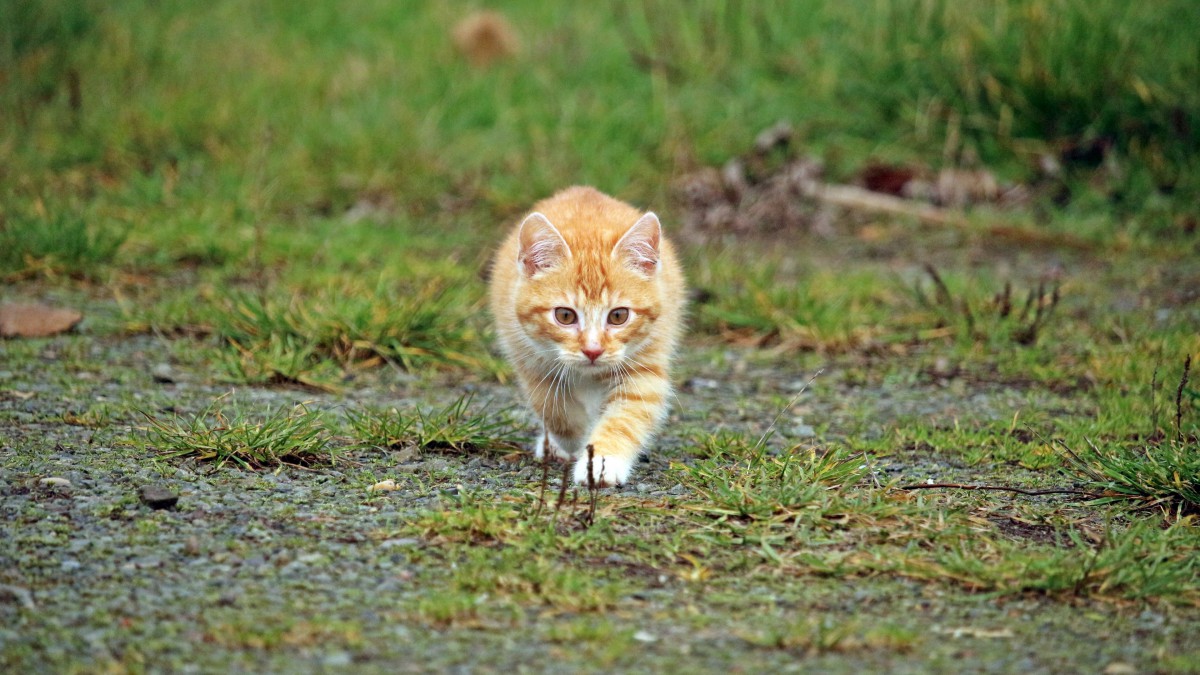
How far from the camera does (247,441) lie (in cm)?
396

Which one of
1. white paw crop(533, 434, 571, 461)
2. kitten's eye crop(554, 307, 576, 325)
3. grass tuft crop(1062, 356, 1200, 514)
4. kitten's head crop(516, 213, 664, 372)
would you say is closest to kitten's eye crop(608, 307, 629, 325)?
kitten's head crop(516, 213, 664, 372)

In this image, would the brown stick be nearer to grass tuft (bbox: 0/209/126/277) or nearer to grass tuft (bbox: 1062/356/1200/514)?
grass tuft (bbox: 1062/356/1200/514)

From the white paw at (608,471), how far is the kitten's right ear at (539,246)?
0.73 m

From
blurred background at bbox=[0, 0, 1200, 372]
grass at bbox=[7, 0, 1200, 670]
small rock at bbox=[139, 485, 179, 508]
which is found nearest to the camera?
grass at bbox=[7, 0, 1200, 670]

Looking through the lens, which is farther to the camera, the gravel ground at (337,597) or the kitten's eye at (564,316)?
the kitten's eye at (564,316)

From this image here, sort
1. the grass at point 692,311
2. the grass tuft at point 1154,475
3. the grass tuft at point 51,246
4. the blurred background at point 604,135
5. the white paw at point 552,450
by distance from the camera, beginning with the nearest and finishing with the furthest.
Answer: the grass at point 692,311 < the grass tuft at point 1154,475 < the white paw at point 552,450 < the grass tuft at point 51,246 < the blurred background at point 604,135

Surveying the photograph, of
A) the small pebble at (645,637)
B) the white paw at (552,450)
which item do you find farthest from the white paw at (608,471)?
the small pebble at (645,637)

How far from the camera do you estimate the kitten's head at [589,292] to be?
4.24 meters

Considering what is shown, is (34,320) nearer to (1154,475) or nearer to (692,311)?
(692,311)

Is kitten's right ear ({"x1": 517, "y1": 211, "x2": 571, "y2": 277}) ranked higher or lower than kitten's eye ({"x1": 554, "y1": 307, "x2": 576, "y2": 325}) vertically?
higher

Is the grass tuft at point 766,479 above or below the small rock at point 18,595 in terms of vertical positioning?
below

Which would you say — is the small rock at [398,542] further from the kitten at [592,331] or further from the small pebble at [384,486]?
the kitten at [592,331]

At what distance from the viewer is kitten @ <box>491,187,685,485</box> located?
4211mm

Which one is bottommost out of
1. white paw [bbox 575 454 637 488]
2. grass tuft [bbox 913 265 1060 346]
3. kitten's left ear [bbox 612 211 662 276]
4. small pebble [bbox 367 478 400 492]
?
grass tuft [bbox 913 265 1060 346]
